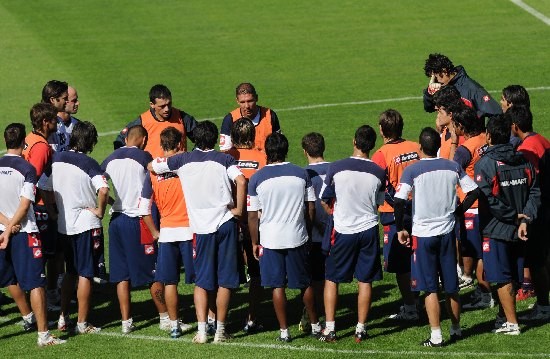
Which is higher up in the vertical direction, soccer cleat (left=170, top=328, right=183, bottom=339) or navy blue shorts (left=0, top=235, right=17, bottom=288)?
navy blue shorts (left=0, top=235, right=17, bottom=288)

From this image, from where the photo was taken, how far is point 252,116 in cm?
1469

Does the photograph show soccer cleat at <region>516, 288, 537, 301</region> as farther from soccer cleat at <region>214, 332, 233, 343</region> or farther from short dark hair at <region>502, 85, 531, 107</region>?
soccer cleat at <region>214, 332, 233, 343</region>

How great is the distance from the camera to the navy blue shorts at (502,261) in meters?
12.2

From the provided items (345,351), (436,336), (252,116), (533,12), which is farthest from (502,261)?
(533,12)

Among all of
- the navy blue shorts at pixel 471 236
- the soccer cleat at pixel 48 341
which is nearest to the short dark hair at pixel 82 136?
the soccer cleat at pixel 48 341

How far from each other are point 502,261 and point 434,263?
76 centimetres

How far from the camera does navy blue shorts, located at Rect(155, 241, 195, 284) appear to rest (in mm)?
12562

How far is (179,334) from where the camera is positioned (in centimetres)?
1266

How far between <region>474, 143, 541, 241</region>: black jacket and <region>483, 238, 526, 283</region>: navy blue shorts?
111mm

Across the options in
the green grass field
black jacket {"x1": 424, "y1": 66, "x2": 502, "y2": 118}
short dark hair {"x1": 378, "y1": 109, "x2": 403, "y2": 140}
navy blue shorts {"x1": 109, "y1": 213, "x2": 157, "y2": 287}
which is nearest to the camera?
short dark hair {"x1": 378, "y1": 109, "x2": 403, "y2": 140}

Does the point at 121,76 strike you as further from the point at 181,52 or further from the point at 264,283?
the point at 264,283

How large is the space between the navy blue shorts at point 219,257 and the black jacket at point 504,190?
2.56 meters

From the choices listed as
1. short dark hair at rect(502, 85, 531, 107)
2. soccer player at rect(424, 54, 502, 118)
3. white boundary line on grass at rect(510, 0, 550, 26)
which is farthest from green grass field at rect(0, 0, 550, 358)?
short dark hair at rect(502, 85, 531, 107)

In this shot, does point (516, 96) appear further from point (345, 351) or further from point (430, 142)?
point (345, 351)
